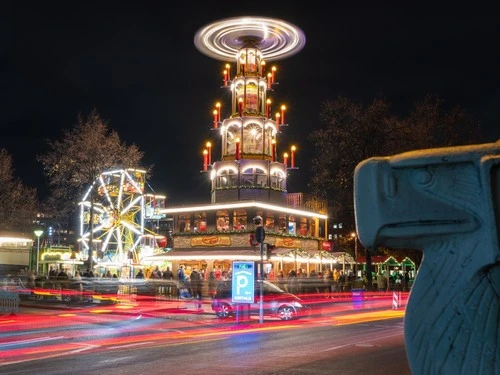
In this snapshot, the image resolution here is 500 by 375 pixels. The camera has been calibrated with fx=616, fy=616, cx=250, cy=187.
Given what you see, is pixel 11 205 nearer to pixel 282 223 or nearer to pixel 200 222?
pixel 200 222

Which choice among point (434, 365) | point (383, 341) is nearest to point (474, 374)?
point (434, 365)

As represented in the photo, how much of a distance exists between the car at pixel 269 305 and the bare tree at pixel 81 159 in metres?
28.4

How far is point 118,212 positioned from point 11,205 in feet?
57.0

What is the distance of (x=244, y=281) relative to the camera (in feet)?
64.0

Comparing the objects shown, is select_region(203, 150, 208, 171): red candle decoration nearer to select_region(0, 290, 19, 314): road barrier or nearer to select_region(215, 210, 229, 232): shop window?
select_region(215, 210, 229, 232): shop window

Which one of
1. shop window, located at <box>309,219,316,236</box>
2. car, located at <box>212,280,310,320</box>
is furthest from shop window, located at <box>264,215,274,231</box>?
car, located at <box>212,280,310,320</box>

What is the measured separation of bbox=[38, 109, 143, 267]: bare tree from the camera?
48.8 metres

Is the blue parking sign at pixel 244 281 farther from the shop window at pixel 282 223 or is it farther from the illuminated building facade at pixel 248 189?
the shop window at pixel 282 223

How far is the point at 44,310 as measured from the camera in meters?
26.9

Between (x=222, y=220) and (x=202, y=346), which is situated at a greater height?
(x=222, y=220)

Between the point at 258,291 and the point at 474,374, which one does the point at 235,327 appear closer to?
the point at 258,291

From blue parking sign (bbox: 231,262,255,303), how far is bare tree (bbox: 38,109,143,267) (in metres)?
30.6

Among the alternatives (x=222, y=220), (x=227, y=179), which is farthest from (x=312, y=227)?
(x=222, y=220)

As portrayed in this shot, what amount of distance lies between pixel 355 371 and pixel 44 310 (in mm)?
20244
